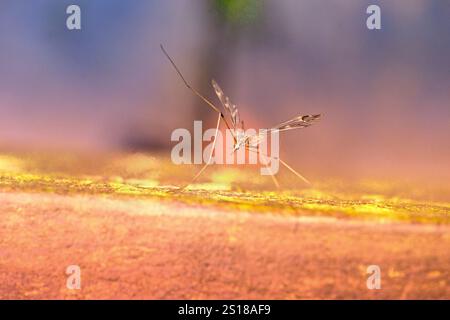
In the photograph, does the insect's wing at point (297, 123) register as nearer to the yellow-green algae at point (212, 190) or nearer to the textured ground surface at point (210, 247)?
the yellow-green algae at point (212, 190)

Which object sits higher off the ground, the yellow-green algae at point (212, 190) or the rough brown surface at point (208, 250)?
the yellow-green algae at point (212, 190)

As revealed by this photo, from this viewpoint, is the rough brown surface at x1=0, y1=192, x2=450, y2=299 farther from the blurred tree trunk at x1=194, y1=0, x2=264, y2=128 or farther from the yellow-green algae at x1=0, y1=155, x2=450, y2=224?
the blurred tree trunk at x1=194, y1=0, x2=264, y2=128

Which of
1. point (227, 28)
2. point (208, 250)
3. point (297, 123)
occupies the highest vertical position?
point (227, 28)

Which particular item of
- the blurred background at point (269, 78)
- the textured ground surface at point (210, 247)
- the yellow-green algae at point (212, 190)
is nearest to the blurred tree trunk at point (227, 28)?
the blurred background at point (269, 78)

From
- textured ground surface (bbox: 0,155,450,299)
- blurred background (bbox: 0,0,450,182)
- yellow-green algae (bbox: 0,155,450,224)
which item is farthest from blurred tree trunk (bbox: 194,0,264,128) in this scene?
textured ground surface (bbox: 0,155,450,299)

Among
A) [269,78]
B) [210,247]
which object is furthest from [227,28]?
[210,247]

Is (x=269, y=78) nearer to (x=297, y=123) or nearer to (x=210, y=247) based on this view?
(x=297, y=123)

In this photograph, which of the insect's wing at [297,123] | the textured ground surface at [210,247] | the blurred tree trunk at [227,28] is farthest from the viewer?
the blurred tree trunk at [227,28]

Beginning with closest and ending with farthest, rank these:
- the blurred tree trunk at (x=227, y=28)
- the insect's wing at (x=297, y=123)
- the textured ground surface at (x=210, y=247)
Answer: the textured ground surface at (x=210, y=247)
the insect's wing at (x=297, y=123)
the blurred tree trunk at (x=227, y=28)

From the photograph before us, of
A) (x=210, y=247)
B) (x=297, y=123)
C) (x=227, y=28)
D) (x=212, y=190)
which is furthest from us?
(x=227, y=28)

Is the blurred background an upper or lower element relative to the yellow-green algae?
upper
